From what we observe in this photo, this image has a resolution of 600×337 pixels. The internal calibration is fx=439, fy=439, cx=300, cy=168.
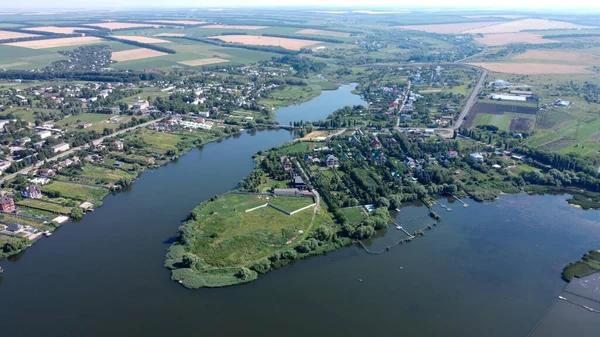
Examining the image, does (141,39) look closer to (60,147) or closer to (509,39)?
(60,147)

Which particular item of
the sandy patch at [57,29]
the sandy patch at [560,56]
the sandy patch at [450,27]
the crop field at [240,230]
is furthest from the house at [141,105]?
the sandy patch at [450,27]

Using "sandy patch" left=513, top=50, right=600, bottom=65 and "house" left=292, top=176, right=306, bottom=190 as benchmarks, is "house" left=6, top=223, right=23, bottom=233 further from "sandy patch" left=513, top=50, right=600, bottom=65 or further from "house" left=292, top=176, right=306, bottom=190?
"sandy patch" left=513, top=50, right=600, bottom=65

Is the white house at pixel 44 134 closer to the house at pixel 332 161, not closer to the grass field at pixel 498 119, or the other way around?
the house at pixel 332 161

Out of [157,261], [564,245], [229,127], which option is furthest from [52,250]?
[564,245]

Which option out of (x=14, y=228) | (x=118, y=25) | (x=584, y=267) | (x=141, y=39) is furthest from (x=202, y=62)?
(x=584, y=267)

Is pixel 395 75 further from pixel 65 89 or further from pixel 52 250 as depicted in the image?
pixel 52 250

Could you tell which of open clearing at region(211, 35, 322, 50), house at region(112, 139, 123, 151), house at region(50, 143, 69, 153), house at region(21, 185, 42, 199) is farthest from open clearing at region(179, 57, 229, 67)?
house at region(21, 185, 42, 199)
